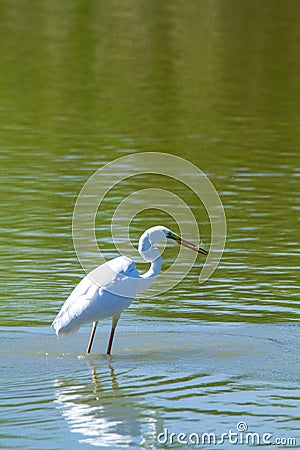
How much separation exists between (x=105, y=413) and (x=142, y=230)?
5.61 m

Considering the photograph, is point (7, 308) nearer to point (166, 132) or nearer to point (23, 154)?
point (23, 154)

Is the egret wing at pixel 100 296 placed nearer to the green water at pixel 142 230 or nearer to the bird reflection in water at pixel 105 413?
the green water at pixel 142 230

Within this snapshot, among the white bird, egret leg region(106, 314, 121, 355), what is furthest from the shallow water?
the white bird

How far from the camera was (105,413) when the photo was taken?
838 cm

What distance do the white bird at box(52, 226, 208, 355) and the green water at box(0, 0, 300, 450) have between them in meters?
0.28

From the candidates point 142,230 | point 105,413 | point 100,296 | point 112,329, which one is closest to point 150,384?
point 105,413

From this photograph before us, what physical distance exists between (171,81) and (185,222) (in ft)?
39.9

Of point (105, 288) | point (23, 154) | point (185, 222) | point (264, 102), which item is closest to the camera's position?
point (105, 288)

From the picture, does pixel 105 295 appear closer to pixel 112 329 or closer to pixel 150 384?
pixel 112 329

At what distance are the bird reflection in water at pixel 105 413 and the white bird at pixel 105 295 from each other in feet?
1.78

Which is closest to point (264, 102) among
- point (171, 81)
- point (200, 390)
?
point (171, 81)

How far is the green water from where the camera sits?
8.46 metres

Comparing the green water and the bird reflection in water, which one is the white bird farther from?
the bird reflection in water

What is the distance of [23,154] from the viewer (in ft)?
59.9
